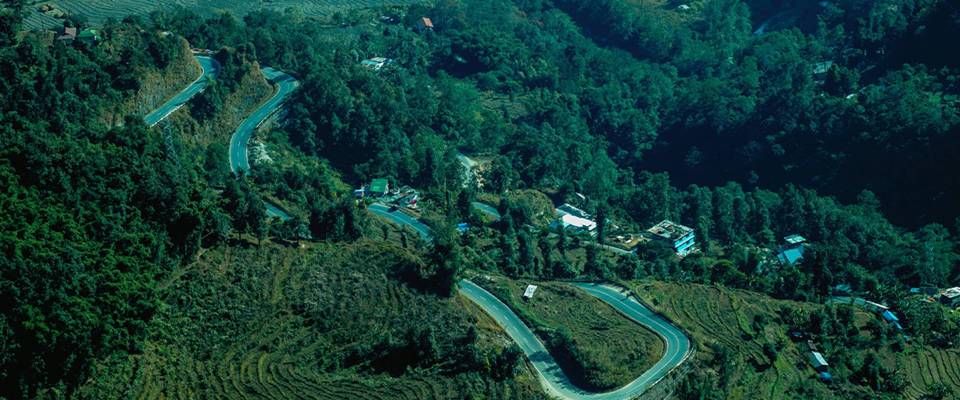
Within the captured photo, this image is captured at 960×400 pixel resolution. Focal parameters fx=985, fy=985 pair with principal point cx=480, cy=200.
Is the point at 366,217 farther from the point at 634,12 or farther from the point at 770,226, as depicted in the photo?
the point at 634,12

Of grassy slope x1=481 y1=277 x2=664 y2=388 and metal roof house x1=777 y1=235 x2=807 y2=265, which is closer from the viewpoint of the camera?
grassy slope x1=481 y1=277 x2=664 y2=388

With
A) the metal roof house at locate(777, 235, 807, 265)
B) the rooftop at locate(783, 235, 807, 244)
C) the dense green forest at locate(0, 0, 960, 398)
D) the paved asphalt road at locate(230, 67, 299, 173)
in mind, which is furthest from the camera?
the rooftop at locate(783, 235, 807, 244)

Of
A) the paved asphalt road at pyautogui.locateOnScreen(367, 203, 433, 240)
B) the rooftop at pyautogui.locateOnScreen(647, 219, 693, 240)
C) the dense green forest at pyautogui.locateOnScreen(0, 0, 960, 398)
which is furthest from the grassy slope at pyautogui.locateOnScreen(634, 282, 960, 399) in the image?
the rooftop at pyautogui.locateOnScreen(647, 219, 693, 240)

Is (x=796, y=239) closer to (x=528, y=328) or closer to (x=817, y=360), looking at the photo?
(x=817, y=360)

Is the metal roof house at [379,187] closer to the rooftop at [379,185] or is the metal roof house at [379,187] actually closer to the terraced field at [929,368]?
the rooftop at [379,185]

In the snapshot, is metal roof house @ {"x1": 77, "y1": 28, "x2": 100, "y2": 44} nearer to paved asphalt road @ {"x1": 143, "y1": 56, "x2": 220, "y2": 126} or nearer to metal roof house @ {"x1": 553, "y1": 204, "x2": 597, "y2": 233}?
paved asphalt road @ {"x1": 143, "y1": 56, "x2": 220, "y2": 126}

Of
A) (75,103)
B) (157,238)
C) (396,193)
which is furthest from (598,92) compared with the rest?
(157,238)
